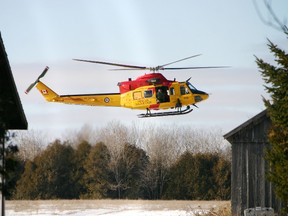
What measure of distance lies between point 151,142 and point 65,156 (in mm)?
12606

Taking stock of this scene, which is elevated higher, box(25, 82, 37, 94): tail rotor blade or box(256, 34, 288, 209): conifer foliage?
box(25, 82, 37, 94): tail rotor blade

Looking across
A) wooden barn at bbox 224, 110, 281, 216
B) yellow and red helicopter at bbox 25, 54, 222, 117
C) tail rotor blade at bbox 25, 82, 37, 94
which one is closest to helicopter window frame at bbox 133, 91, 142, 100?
yellow and red helicopter at bbox 25, 54, 222, 117

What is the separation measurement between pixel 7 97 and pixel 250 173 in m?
16.0

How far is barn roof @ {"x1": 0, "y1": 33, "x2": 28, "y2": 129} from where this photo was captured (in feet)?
41.1

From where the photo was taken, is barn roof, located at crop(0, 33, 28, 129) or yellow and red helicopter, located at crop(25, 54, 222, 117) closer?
barn roof, located at crop(0, 33, 28, 129)

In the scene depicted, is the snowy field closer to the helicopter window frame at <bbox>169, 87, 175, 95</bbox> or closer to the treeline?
the treeline

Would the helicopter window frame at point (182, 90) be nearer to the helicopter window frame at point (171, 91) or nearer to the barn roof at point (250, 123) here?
the helicopter window frame at point (171, 91)

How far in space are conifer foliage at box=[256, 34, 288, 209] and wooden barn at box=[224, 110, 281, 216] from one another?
868 cm

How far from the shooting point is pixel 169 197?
172 ft

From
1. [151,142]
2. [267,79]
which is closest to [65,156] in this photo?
[151,142]

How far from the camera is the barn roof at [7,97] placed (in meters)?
12.5

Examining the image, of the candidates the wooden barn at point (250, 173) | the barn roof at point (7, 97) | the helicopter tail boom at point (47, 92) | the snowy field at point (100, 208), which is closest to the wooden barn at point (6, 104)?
the barn roof at point (7, 97)

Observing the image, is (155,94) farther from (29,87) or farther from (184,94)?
(29,87)

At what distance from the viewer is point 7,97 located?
13.5 metres
